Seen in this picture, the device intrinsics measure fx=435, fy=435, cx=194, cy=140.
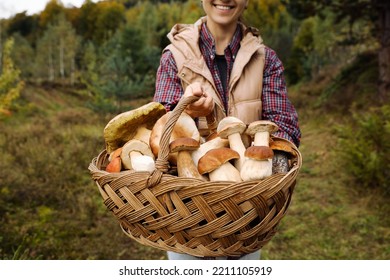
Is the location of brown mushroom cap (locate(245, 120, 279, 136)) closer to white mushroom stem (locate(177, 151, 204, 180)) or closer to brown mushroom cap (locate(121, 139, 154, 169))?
white mushroom stem (locate(177, 151, 204, 180))

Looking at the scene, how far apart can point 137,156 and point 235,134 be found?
32 centimetres

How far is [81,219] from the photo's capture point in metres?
4.37

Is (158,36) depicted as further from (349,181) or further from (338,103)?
(349,181)

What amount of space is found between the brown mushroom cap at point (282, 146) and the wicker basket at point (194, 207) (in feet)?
0.52

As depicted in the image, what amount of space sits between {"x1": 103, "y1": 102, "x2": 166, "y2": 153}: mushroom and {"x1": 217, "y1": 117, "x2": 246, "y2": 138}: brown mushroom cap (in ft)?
0.72

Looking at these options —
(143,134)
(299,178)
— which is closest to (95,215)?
(299,178)

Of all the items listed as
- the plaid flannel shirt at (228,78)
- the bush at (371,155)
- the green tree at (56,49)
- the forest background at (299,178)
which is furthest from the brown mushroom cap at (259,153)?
the green tree at (56,49)

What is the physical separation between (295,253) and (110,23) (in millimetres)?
33362

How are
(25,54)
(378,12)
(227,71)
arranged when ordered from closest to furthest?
1. (227,71)
2. (378,12)
3. (25,54)

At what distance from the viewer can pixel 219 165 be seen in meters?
1.25

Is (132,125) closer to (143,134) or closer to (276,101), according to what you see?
(143,134)

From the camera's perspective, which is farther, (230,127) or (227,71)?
(227,71)

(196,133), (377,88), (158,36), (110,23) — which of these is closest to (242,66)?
(196,133)

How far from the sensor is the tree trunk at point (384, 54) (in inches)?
332
